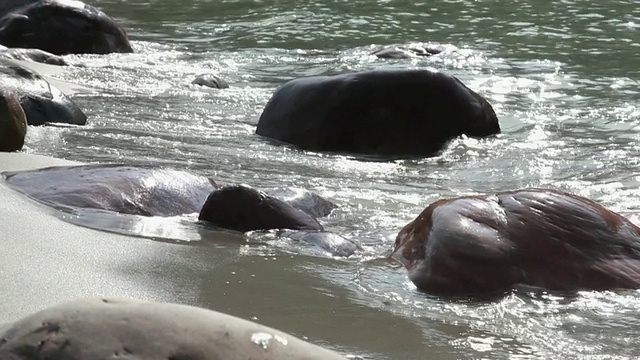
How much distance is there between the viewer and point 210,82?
29.7 feet

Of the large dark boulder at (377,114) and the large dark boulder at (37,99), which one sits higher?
the large dark boulder at (37,99)

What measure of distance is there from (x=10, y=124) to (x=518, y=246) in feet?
8.30

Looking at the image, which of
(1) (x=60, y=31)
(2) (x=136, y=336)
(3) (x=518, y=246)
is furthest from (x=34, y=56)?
(2) (x=136, y=336)

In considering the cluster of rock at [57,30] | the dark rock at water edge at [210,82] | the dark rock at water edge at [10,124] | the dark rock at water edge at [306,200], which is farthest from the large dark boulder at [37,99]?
the cluster of rock at [57,30]

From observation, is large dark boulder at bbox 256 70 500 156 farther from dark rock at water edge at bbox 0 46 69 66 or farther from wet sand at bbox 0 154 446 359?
wet sand at bbox 0 154 446 359

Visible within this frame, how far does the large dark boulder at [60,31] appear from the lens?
10.9 meters

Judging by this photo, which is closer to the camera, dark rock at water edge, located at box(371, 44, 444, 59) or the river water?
the river water

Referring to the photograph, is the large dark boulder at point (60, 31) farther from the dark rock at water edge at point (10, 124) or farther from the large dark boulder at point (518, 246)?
the large dark boulder at point (518, 246)

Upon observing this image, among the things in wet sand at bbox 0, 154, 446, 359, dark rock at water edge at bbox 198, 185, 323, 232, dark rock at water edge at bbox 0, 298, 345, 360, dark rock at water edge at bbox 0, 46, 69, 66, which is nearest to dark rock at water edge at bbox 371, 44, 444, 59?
dark rock at water edge at bbox 0, 46, 69, 66

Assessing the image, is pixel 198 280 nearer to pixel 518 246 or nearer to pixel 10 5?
pixel 518 246

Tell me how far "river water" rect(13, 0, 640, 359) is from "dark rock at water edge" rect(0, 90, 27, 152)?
18 centimetres

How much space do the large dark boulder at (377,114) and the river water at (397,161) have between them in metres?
0.18

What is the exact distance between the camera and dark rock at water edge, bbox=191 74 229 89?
9.03m

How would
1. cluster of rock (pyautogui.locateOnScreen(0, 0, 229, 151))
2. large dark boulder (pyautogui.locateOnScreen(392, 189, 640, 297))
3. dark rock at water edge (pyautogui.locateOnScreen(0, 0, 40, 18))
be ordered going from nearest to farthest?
large dark boulder (pyautogui.locateOnScreen(392, 189, 640, 297)), cluster of rock (pyautogui.locateOnScreen(0, 0, 229, 151)), dark rock at water edge (pyautogui.locateOnScreen(0, 0, 40, 18))
